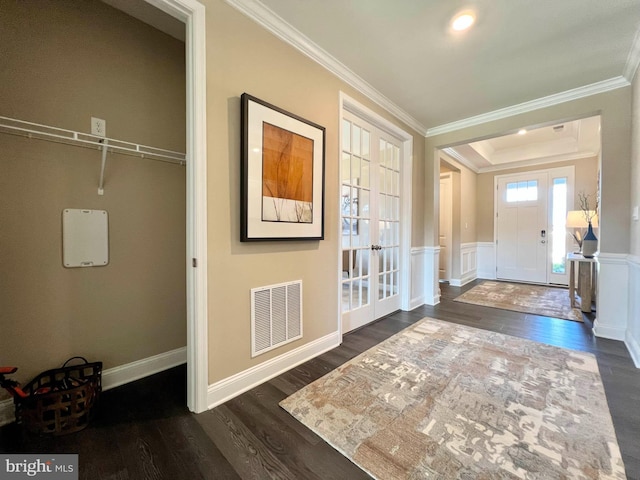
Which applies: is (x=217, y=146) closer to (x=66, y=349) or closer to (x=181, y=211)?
(x=181, y=211)

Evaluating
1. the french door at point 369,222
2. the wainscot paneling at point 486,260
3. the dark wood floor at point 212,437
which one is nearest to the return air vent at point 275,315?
the dark wood floor at point 212,437

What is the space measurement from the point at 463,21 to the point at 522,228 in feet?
16.5

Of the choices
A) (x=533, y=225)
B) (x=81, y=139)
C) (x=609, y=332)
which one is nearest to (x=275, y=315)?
(x=81, y=139)

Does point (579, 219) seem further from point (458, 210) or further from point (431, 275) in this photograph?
point (431, 275)

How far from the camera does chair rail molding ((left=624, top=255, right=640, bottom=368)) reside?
2.20 metres

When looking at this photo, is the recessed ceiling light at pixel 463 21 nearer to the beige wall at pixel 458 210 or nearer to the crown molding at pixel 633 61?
the crown molding at pixel 633 61

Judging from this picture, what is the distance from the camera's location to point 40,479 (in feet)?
3.75

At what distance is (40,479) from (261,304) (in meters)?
1.24

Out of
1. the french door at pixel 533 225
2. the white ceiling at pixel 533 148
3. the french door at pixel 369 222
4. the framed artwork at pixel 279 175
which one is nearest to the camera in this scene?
the framed artwork at pixel 279 175

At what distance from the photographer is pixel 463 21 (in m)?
1.91

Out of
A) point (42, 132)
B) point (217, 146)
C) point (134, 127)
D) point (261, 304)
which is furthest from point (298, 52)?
point (261, 304)

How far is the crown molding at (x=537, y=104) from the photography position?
2.68m

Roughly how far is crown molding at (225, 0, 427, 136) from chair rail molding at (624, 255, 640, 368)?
9.25 ft

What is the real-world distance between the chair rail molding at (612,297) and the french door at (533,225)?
9.55ft
